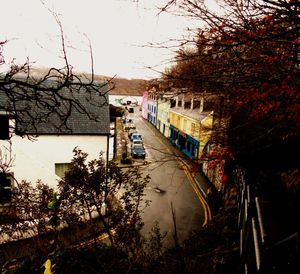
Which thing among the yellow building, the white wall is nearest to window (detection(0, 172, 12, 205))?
the white wall

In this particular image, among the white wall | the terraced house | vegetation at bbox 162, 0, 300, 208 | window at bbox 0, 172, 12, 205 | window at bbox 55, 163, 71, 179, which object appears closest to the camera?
vegetation at bbox 162, 0, 300, 208

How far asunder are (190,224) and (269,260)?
13.1m

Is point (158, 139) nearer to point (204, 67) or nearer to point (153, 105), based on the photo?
point (153, 105)

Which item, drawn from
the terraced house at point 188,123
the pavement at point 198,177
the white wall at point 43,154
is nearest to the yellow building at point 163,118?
the terraced house at point 188,123

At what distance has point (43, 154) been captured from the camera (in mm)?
15234

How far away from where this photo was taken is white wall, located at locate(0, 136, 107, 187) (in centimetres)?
1480

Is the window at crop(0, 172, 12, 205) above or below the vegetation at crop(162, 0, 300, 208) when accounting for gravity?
below

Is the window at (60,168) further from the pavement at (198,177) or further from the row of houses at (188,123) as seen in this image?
the row of houses at (188,123)

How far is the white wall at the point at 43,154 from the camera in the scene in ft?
48.5

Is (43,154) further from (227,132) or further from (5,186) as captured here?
(227,132)

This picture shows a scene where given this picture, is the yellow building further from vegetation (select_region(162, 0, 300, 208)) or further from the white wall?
vegetation (select_region(162, 0, 300, 208))

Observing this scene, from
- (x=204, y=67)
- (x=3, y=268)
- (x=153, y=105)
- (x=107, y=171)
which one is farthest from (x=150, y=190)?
(x=153, y=105)

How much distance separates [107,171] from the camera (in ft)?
33.3

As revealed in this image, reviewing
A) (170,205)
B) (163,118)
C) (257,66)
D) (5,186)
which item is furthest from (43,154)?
(163,118)
